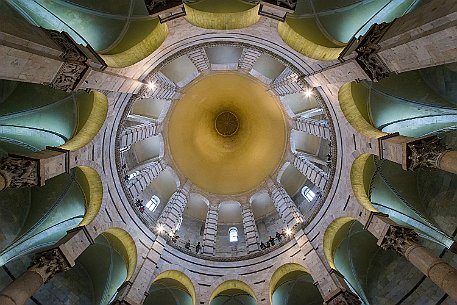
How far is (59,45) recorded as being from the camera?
10750 mm

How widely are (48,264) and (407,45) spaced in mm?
13714

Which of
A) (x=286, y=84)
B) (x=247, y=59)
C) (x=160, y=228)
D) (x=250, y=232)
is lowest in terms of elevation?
(x=160, y=228)

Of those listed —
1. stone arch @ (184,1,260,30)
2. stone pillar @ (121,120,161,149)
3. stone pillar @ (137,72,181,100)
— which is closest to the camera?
stone arch @ (184,1,260,30)

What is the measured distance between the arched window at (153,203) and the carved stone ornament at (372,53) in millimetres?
16966

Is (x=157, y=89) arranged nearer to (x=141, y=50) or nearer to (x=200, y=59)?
(x=200, y=59)

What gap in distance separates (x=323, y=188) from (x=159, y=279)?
9.67m

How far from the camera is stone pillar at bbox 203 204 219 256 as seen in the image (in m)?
20.7

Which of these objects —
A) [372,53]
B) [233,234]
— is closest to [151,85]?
[372,53]

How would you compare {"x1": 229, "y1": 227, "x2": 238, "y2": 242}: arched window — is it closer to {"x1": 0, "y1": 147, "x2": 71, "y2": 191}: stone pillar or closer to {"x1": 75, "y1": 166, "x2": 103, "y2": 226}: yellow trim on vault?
{"x1": 75, "y1": 166, "x2": 103, "y2": 226}: yellow trim on vault

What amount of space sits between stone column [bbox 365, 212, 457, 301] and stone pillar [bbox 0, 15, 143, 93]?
1219 centimetres

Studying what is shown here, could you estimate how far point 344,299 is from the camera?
1452cm

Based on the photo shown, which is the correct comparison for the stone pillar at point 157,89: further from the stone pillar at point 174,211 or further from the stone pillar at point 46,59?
the stone pillar at point 174,211

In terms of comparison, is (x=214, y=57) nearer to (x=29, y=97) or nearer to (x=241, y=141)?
(x=241, y=141)

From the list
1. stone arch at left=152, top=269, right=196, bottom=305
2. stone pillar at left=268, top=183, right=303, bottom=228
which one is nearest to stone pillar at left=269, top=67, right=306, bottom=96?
stone pillar at left=268, top=183, right=303, bottom=228
